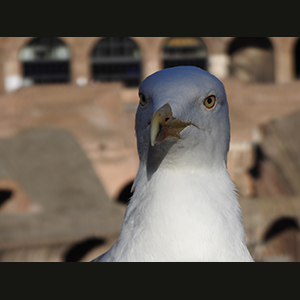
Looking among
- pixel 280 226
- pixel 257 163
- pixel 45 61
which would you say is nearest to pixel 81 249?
pixel 280 226

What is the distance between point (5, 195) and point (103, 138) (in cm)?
515

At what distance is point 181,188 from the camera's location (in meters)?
2.76

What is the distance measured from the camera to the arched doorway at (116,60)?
104 feet

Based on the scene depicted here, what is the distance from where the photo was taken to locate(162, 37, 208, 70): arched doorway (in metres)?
31.7

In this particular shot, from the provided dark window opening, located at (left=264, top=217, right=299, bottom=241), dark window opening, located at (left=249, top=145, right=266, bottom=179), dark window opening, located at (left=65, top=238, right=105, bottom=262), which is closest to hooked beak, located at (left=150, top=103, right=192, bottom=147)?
dark window opening, located at (left=65, top=238, right=105, bottom=262)

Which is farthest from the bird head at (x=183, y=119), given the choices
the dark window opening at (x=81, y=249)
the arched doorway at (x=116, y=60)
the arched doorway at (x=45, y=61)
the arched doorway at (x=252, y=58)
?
the arched doorway at (x=252, y=58)

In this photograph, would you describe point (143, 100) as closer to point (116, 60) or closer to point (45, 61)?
point (116, 60)

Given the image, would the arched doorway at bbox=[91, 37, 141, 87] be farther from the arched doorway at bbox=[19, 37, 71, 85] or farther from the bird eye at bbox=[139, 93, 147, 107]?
the bird eye at bbox=[139, 93, 147, 107]

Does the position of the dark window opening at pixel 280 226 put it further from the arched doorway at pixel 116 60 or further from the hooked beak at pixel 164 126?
the hooked beak at pixel 164 126

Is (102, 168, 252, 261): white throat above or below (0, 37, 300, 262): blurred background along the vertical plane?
above

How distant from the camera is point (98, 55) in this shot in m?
31.6

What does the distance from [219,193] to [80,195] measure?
12.6 meters

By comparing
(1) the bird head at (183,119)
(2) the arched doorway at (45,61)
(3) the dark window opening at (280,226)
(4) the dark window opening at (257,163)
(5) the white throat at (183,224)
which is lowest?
(3) the dark window opening at (280,226)
